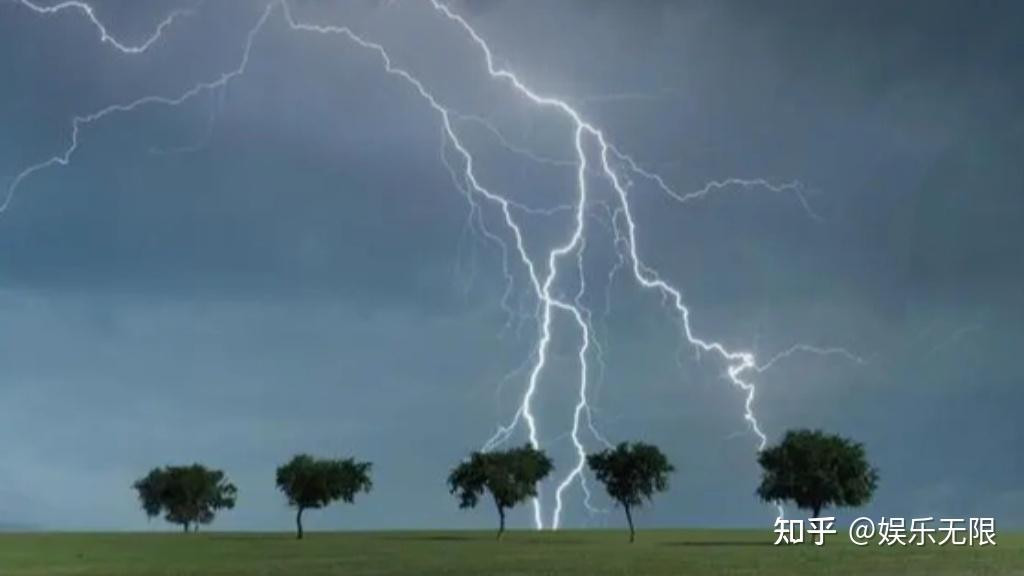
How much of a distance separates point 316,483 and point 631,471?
23.0 metres

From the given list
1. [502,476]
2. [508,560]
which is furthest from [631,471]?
[508,560]

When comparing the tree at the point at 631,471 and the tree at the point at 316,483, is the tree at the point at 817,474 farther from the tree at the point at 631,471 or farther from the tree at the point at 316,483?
the tree at the point at 316,483

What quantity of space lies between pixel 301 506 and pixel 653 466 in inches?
1019

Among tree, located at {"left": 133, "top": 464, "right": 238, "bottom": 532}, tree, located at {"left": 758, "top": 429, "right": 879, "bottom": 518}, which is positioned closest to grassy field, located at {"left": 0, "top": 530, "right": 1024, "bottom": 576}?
tree, located at {"left": 758, "top": 429, "right": 879, "bottom": 518}

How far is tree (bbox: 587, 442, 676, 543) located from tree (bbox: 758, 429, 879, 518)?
8.00 metres

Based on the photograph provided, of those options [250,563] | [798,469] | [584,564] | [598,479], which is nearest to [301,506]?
[598,479]

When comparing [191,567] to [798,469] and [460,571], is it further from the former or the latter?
[798,469]

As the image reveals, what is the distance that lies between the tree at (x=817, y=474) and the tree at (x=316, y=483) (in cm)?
3019

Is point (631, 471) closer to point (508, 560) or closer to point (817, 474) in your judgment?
point (817, 474)

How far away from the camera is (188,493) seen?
11619 cm

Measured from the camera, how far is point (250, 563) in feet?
185

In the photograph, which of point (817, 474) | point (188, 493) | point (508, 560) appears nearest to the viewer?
point (508, 560)

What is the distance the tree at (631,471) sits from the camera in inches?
3553

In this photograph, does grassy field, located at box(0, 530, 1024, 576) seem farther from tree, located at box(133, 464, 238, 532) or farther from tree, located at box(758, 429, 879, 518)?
tree, located at box(133, 464, 238, 532)
